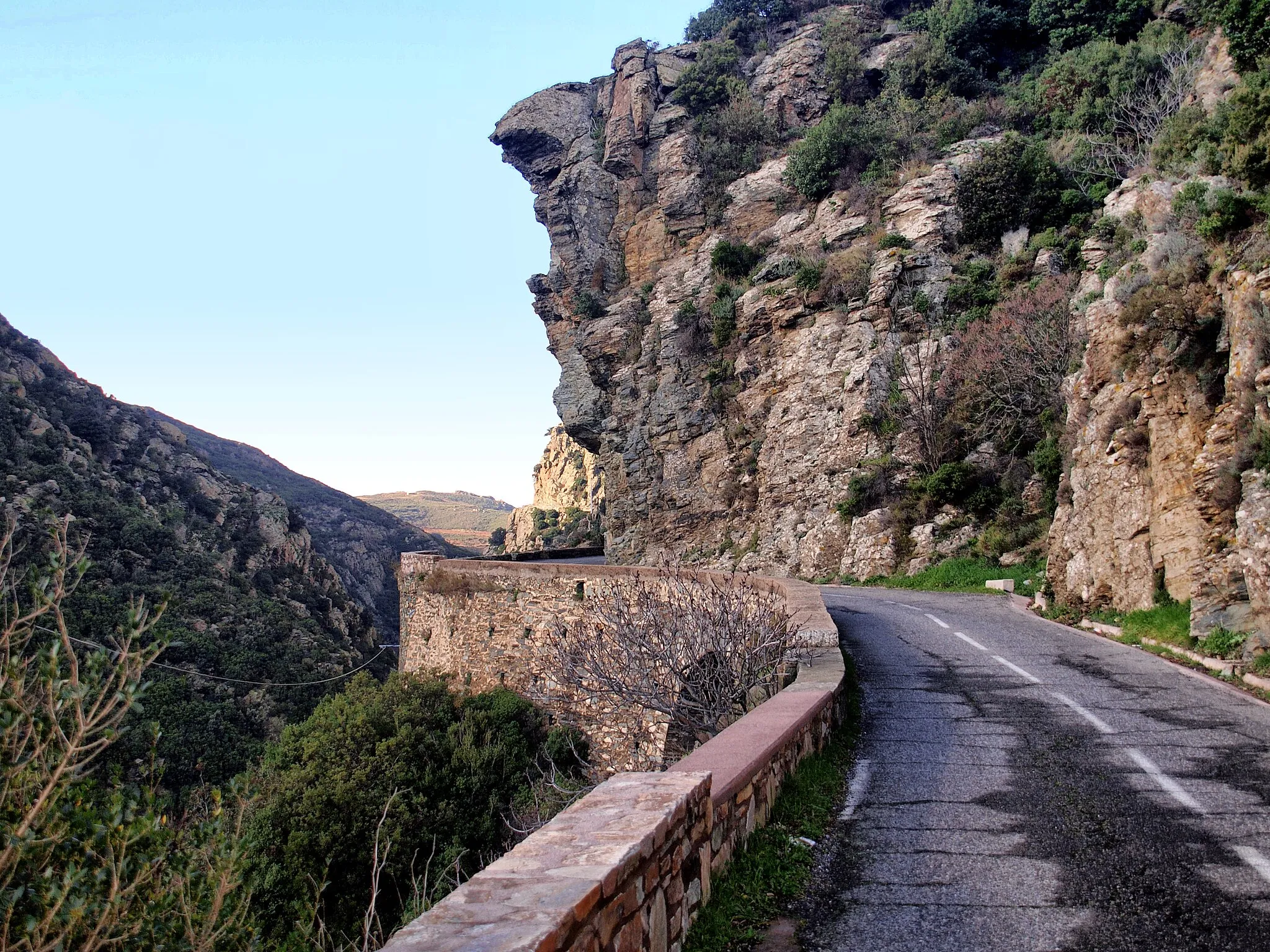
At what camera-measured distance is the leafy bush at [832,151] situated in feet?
104

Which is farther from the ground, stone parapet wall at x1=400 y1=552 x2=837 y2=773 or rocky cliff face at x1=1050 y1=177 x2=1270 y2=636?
rocky cliff face at x1=1050 y1=177 x2=1270 y2=636

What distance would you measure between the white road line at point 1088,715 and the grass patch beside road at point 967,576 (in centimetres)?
936

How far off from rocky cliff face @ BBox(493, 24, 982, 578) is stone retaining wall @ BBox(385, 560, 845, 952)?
1810cm

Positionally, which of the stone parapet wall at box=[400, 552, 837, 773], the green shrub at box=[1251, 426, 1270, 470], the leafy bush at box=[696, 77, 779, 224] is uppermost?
the leafy bush at box=[696, 77, 779, 224]

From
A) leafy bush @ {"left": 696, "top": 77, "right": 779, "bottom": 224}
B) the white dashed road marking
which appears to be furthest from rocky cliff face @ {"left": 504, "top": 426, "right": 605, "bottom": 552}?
the white dashed road marking

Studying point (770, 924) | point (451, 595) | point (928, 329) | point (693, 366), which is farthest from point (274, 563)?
point (770, 924)

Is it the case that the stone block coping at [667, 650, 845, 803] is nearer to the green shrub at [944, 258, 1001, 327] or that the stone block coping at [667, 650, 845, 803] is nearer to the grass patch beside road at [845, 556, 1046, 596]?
the grass patch beside road at [845, 556, 1046, 596]

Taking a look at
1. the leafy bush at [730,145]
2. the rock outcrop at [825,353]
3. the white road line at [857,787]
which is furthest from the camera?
the leafy bush at [730,145]

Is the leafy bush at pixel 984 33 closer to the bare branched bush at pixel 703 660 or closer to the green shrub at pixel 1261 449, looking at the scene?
the green shrub at pixel 1261 449

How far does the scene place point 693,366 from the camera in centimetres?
3161

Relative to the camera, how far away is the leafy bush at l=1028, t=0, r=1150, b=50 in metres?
30.2

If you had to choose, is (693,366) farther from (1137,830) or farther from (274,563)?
(1137,830)

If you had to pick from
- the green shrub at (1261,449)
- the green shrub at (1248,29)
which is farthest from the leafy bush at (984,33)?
the green shrub at (1261,449)

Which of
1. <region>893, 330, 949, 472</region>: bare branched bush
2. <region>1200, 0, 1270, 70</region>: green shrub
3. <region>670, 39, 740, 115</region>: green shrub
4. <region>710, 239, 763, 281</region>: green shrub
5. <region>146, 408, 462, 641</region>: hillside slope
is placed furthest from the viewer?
<region>146, 408, 462, 641</region>: hillside slope
